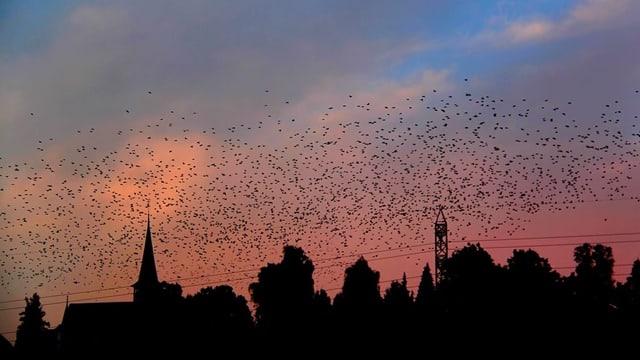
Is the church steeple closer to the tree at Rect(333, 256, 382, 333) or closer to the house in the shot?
the house

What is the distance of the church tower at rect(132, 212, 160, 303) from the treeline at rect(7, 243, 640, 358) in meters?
1.68

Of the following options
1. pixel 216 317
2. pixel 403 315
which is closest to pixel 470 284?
pixel 403 315

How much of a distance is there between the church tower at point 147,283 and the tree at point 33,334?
47.3ft

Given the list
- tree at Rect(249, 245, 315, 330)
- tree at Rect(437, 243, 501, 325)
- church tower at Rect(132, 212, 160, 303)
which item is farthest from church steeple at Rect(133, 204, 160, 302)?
tree at Rect(437, 243, 501, 325)

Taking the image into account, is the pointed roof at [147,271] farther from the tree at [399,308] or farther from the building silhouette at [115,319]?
the tree at [399,308]

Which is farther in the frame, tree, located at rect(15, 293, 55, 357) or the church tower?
the church tower

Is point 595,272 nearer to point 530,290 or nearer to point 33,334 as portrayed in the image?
point 530,290

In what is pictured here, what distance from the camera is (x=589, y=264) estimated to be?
406ft

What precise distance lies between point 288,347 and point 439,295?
1842cm

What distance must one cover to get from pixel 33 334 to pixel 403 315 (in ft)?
205

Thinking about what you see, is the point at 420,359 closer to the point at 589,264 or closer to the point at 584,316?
the point at 584,316

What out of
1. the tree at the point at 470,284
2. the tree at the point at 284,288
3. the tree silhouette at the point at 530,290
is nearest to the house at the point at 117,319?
the tree at the point at 284,288

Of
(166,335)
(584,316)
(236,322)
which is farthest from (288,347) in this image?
(236,322)

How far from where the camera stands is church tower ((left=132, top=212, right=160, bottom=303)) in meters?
150
